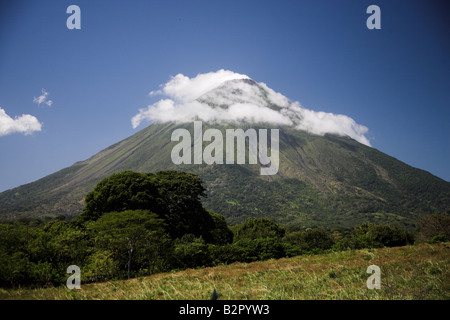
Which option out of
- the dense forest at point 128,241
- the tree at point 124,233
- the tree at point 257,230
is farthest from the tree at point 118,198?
the tree at point 257,230

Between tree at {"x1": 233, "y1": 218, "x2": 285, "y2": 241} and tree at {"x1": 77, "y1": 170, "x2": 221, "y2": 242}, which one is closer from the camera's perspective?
tree at {"x1": 77, "y1": 170, "x2": 221, "y2": 242}

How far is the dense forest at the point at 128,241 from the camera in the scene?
12586 millimetres

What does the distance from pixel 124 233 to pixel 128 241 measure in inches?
41.4

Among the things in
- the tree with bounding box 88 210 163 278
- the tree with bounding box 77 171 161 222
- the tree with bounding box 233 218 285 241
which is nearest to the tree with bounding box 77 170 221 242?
the tree with bounding box 77 171 161 222

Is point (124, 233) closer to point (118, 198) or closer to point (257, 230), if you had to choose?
point (118, 198)

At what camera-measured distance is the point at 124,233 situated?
1546 centimetres

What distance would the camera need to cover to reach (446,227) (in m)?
38.8

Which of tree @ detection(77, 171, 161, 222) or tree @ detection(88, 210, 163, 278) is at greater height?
tree @ detection(77, 171, 161, 222)

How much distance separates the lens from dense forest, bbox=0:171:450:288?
1259 centimetres

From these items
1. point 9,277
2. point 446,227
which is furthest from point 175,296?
point 446,227

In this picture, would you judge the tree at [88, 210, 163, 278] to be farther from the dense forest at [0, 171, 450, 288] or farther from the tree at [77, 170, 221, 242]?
the tree at [77, 170, 221, 242]
